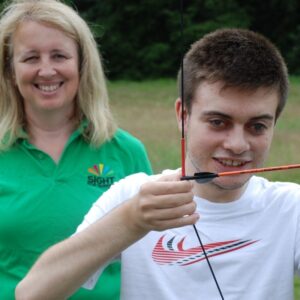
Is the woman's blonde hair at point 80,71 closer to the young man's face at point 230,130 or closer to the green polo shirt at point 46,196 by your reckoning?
the green polo shirt at point 46,196

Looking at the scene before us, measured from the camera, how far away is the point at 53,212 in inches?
128

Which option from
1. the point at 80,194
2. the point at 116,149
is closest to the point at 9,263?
the point at 80,194

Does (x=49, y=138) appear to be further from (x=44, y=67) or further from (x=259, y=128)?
(x=259, y=128)

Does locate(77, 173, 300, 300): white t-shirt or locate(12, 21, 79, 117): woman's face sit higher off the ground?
locate(12, 21, 79, 117): woman's face

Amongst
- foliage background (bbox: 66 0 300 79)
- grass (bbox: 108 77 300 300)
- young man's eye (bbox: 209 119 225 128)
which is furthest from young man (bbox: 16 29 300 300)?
foliage background (bbox: 66 0 300 79)

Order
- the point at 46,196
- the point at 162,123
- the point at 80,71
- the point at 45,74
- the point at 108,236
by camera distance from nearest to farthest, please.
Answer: the point at 108,236
the point at 46,196
the point at 45,74
the point at 80,71
the point at 162,123

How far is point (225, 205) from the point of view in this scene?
2457 millimetres

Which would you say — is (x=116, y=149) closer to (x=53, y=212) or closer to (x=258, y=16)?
(x=53, y=212)

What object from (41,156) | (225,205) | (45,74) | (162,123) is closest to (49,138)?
(41,156)

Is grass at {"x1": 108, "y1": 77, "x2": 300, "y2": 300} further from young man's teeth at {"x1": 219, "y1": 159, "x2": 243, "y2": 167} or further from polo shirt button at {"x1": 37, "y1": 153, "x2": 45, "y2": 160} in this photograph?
young man's teeth at {"x1": 219, "y1": 159, "x2": 243, "y2": 167}

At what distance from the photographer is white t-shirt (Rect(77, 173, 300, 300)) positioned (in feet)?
7.80

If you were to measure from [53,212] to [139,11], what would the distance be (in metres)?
32.9

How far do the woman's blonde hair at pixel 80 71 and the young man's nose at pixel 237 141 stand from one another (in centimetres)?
124

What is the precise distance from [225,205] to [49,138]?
1240 millimetres
